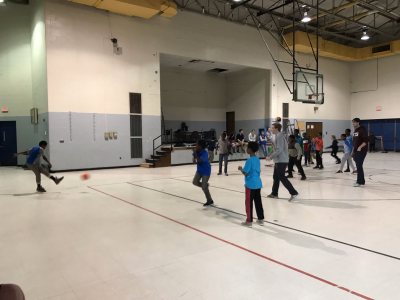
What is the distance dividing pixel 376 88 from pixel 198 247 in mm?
24303

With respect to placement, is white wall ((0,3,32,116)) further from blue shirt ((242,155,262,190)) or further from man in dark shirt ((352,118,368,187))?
man in dark shirt ((352,118,368,187))

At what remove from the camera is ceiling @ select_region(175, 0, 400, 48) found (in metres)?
16.3

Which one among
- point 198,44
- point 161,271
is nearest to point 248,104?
point 198,44

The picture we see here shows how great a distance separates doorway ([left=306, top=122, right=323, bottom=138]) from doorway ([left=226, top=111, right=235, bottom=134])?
515 centimetres

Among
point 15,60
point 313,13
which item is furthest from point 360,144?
point 15,60

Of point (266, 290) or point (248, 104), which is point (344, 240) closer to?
point (266, 290)

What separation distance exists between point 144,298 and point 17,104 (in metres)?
15.3

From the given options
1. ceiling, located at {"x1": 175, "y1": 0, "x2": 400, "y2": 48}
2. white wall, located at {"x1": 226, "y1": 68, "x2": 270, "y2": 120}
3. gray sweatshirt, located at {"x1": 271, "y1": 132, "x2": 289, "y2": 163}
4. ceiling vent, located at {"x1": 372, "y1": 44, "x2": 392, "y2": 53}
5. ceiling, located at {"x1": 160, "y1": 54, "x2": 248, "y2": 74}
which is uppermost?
ceiling, located at {"x1": 175, "y1": 0, "x2": 400, "y2": 48}

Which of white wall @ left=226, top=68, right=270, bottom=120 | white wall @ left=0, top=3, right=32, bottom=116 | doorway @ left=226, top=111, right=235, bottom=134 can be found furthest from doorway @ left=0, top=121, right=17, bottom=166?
white wall @ left=226, top=68, right=270, bottom=120

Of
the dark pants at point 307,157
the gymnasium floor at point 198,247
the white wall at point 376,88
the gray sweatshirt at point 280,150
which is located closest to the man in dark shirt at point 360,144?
the gymnasium floor at point 198,247

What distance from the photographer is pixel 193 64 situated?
1970 cm

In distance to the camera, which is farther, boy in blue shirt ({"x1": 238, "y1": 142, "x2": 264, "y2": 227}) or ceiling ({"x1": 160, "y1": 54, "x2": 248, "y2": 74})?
ceiling ({"x1": 160, "y1": 54, "x2": 248, "y2": 74})

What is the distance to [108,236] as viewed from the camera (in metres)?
4.67

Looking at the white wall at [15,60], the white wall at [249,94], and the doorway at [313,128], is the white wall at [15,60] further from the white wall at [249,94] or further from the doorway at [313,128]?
the doorway at [313,128]
